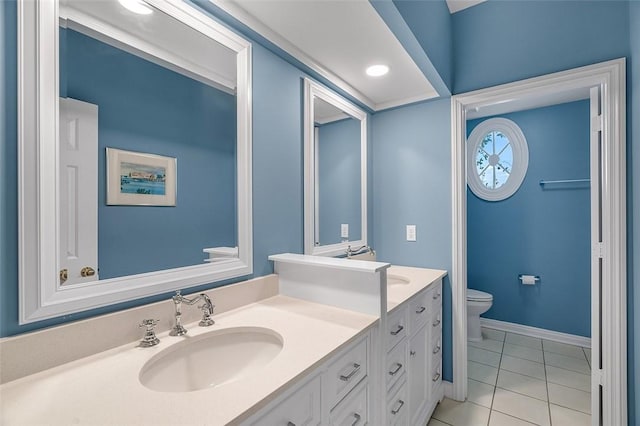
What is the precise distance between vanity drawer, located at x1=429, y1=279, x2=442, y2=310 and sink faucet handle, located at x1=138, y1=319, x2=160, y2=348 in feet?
4.93

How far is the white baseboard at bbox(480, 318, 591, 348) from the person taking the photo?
282 centimetres

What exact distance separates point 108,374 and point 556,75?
2506 mm

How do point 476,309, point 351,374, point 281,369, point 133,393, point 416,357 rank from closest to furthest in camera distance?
point 133,393
point 281,369
point 351,374
point 416,357
point 476,309

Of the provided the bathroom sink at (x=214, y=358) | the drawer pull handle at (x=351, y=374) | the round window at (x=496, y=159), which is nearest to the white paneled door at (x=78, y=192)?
the bathroom sink at (x=214, y=358)

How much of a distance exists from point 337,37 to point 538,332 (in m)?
3.35

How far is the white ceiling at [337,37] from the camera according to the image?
128 centimetres

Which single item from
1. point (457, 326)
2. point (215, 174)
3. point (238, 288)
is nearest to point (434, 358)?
point (457, 326)

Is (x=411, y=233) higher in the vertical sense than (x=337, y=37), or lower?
lower

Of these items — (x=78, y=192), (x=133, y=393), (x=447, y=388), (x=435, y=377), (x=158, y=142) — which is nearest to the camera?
(x=133, y=393)

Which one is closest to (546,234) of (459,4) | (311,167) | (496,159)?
(496,159)

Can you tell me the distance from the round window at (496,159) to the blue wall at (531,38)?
149 cm

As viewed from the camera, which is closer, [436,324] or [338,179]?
[436,324]

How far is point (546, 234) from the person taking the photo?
9.80 feet

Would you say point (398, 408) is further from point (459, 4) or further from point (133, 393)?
point (459, 4)
